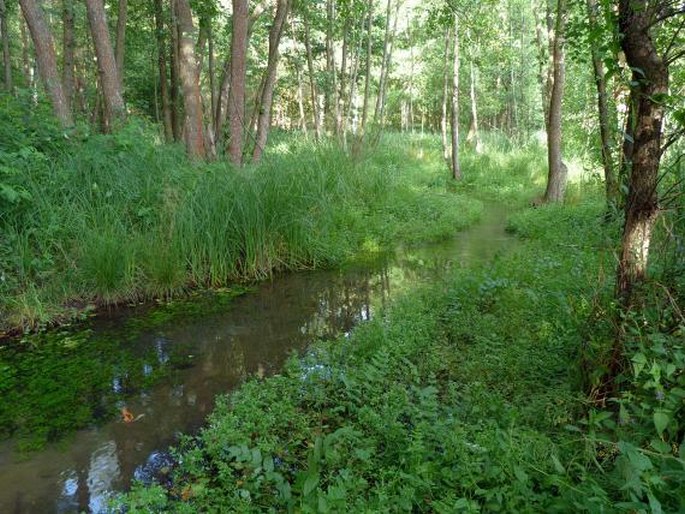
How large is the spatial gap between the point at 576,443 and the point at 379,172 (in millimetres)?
8378

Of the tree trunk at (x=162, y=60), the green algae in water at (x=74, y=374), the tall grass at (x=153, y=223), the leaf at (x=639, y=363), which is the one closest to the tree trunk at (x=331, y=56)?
the tree trunk at (x=162, y=60)

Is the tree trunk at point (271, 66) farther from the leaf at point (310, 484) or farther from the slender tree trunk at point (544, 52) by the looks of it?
the leaf at point (310, 484)

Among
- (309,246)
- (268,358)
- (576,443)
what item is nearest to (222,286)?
(309,246)

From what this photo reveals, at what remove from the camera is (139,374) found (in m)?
4.59

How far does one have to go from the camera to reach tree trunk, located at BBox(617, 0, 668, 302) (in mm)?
2695

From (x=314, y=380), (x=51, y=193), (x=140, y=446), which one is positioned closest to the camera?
(x=140, y=446)

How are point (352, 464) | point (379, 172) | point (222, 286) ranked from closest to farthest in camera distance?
point (352, 464)
point (222, 286)
point (379, 172)

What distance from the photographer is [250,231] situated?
709 centimetres

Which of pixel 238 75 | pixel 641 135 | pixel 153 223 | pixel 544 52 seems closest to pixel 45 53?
pixel 238 75

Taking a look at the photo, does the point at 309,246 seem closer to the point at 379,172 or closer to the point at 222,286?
the point at 222,286

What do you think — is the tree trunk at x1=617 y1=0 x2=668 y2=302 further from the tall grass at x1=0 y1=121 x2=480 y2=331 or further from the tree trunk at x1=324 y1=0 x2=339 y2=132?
the tree trunk at x1=324 y1=0 x2=339 y2=132

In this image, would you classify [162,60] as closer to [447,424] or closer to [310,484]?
[447,424]

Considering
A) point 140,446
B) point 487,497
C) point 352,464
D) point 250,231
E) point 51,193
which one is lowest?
point 140,446

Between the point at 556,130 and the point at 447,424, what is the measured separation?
29.7 ft
